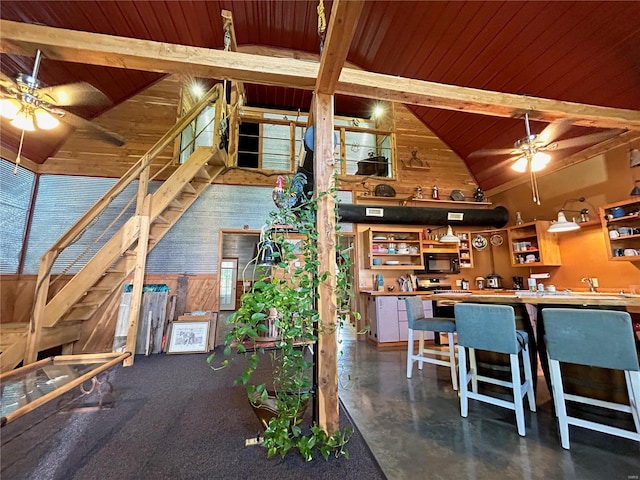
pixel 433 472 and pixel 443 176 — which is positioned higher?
pixel 443 176

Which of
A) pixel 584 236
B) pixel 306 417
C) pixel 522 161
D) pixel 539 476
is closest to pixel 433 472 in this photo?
pixel 539 476

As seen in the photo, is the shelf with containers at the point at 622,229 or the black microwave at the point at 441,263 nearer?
the shelf with containers at the point at 622,229

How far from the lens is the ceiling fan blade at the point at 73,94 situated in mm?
2363

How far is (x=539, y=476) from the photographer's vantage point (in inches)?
62.1

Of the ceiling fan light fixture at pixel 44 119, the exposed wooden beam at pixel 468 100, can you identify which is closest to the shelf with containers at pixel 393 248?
the exposed wooden beam at pixel 468 100

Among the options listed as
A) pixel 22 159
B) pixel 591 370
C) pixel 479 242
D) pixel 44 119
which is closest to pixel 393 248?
pixel 479 242

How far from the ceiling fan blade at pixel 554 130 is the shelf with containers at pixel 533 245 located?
2.66 m

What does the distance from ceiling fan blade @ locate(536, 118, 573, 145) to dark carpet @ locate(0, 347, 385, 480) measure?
3566 mm

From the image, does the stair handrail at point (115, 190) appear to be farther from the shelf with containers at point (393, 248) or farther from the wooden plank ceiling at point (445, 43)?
the shelf with containers at point (393, 248)

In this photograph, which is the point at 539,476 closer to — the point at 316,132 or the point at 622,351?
the point at 622,351

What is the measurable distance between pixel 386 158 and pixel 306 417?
5783 millimetres

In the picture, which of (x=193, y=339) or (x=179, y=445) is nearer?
(x=179, y=445)

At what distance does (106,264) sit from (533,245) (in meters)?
7.52

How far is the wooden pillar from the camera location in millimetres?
1869
